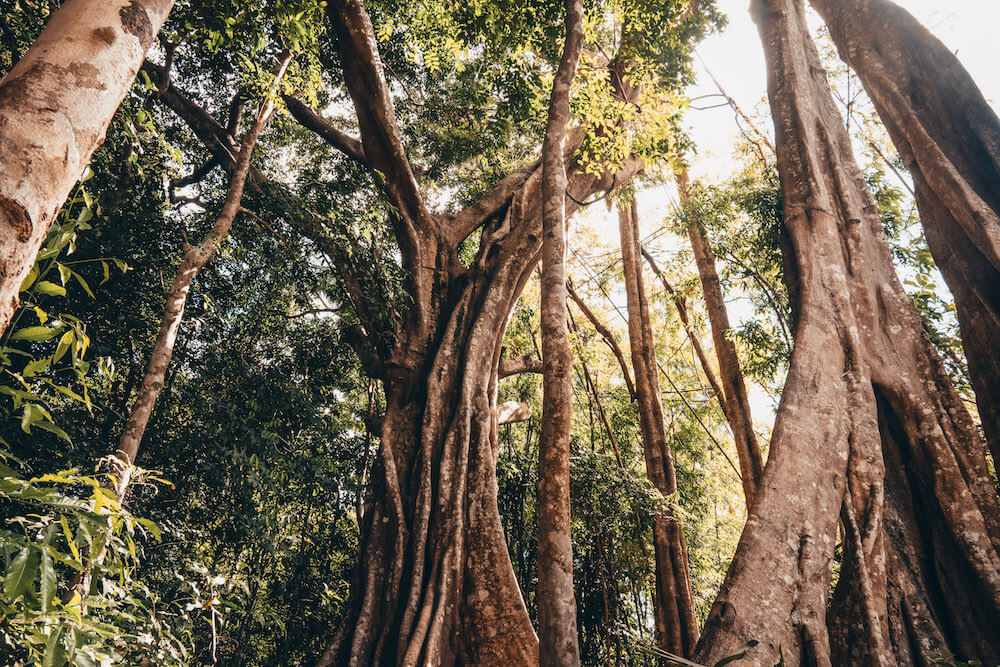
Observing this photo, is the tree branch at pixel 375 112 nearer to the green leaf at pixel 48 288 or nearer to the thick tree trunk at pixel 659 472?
the thick tree trunk at pixel 659 472

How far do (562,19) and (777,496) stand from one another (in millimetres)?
4807

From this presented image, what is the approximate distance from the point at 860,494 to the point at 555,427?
171cm

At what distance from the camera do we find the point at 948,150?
314cm

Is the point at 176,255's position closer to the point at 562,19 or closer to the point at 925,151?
the point at 562,19

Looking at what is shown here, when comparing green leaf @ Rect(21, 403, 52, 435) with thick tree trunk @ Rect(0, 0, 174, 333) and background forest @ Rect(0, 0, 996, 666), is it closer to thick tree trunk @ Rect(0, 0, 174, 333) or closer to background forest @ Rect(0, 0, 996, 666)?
thick tree trunk @ Rect(0, 0, 174, 333)

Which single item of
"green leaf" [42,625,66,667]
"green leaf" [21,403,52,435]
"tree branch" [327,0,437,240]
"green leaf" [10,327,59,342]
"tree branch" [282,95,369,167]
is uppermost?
"tree branch" [282,95,369,167]

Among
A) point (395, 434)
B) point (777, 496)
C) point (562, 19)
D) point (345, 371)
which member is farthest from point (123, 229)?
point (777, 496)

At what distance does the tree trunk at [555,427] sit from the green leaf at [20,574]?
159 cm

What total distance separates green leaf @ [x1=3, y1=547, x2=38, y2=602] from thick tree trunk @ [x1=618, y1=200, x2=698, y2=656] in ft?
15.5

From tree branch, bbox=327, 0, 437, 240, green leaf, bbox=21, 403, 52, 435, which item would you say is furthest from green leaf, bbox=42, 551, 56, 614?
tree branch, bbox=327, 0, 437, 240

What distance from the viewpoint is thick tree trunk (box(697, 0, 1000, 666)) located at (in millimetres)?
2229

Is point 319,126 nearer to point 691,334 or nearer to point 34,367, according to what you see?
point 34,367

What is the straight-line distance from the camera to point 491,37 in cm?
500

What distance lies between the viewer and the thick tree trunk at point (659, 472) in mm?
5312
